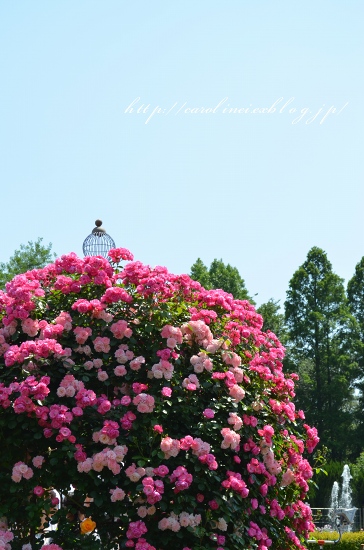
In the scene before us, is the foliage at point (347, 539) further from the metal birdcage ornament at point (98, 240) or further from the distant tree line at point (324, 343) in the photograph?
the distant tree line at point (324, 343)

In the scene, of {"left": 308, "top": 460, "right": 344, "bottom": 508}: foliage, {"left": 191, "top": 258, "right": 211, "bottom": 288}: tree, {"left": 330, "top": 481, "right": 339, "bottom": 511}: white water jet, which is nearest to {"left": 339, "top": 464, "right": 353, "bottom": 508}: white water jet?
{"left": 330, "top": 481, "right": 339, "bottom": 511}: white water jet

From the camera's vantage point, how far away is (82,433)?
16.8 feet

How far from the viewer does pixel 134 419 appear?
16.4ft

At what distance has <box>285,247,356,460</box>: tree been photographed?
40.2 metres


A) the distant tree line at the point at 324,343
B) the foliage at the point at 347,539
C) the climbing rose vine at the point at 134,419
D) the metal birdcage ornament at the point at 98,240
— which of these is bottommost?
the foliage at the point at 347,539

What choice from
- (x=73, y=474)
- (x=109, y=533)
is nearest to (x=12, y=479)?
(x=73, y=474)

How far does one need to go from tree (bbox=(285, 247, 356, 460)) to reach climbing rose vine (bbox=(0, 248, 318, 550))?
3484 centimetres

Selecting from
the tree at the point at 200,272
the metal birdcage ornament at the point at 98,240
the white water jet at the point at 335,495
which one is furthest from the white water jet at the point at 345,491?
the metal birdcage ornament at the point at 98,240

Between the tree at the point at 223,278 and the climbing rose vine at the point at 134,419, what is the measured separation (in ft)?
107

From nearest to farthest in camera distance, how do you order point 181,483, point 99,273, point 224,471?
point 181,483 → point 224,471 → point 99,273

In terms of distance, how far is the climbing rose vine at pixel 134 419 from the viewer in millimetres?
4883

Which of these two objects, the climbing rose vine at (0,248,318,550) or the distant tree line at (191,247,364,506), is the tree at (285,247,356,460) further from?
the climbing rose vine at (0,248,318,550)

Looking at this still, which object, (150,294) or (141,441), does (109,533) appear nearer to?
(141,441)

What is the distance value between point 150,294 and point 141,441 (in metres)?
1.06
